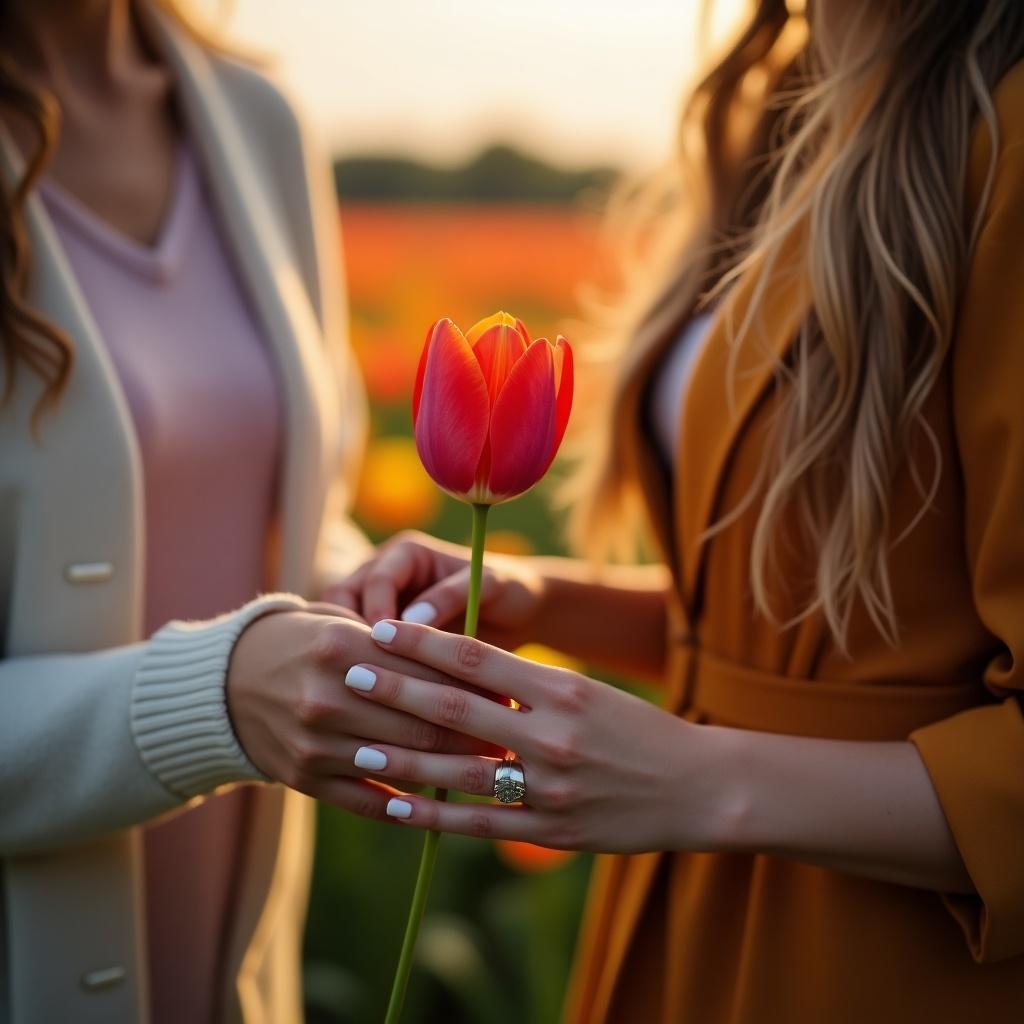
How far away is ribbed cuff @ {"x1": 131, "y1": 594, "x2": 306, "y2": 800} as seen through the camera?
130 centimetres

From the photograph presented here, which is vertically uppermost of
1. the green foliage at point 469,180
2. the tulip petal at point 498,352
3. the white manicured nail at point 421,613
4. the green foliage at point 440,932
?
the green foliage at point 469,180

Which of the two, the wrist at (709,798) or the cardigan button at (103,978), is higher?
the wrist at (709,798)

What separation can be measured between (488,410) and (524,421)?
0.03 meters

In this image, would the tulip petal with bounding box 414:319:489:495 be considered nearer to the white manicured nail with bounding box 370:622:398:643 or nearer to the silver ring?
the white manicured nail with bounding box 370:622:398:643

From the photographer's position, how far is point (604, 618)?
72.1 inches

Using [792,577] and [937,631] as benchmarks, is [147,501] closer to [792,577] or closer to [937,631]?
[792,577]

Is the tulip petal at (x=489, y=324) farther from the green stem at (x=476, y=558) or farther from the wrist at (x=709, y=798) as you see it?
the wrist at (x=709, y=798)

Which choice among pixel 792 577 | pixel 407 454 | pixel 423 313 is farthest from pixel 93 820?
pixel 423 313

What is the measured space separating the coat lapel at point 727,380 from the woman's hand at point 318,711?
0.46 meters

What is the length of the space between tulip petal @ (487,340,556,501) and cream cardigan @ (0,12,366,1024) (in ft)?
1.39

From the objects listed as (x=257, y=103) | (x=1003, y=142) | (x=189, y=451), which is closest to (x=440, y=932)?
(x=189, y=451)

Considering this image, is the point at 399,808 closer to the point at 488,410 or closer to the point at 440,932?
the point at 488,410

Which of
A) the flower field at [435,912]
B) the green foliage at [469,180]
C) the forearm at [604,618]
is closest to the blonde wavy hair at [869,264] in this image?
the forearm at [604,618]

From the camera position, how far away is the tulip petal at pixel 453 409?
3.22 feet
